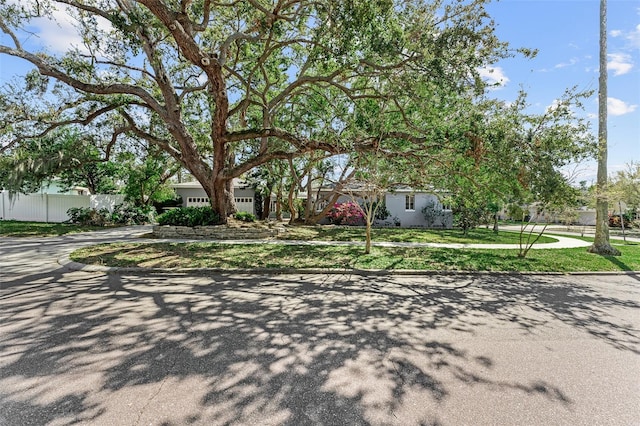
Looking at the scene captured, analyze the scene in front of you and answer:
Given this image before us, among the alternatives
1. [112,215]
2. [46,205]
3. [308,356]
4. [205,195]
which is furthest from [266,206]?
[308,356]

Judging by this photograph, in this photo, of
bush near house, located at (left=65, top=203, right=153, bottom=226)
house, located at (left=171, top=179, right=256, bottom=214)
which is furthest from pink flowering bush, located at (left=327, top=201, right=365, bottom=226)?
bush near house, located at (left=65, top=203, right=153, bottom=226)

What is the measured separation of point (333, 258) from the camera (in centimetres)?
963

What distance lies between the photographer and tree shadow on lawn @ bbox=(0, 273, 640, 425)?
8.92 ft

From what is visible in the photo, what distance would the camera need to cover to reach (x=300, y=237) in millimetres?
13867

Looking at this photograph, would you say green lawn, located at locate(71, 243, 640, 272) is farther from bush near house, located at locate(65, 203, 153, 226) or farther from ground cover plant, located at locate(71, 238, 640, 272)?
bush near house, located at locate(65, 203, 153, 226)

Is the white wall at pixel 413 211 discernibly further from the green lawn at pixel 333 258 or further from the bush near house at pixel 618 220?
the bush near house at pixel 618 220

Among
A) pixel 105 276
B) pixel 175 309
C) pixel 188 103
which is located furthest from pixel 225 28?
pixel 175 309

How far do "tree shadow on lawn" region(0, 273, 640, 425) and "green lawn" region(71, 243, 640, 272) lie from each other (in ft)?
6.00

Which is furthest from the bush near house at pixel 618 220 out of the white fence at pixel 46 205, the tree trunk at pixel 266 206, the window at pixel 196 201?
the white fence at pixel 46 205

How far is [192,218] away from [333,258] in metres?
6.92

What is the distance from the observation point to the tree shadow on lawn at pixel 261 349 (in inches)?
107

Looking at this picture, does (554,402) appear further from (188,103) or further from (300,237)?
(188,103)

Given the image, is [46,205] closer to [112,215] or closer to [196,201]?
[112,215]

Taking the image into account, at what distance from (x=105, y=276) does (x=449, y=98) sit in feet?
32.6
